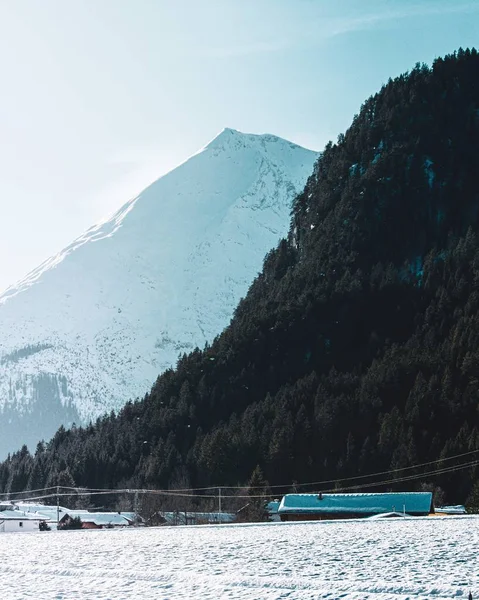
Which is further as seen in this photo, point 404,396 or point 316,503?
point 404,396

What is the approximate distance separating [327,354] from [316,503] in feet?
389

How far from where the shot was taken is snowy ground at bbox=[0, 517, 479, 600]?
17359mm

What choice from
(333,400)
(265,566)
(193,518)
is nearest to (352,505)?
(193,518)

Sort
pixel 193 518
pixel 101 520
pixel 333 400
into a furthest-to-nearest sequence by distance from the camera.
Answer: pixel 333 400 < pixel 101 520 < pixel 193 518

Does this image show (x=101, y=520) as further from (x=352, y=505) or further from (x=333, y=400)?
(x=333, y=400)

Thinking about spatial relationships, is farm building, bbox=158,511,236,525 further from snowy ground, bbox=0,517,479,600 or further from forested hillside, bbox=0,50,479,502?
snowy ground, bbox=0,517,479,600

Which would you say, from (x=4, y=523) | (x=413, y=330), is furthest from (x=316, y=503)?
(x=413, y=330)

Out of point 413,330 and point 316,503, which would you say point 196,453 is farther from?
point 316,503

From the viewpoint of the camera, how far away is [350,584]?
690 inches

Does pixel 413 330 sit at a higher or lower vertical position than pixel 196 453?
higher

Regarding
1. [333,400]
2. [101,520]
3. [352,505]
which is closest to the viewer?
[352,505]

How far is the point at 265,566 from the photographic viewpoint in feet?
69.8

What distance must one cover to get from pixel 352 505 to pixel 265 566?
44851 millimetres

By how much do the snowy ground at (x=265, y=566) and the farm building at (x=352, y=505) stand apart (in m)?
30.7
